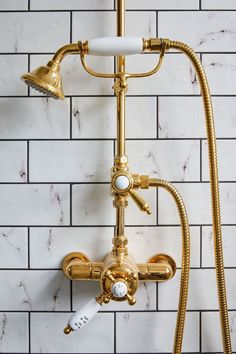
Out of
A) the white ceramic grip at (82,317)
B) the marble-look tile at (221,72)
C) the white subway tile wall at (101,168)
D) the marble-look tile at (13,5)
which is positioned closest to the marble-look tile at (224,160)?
the white subway tile wall at (101,168)

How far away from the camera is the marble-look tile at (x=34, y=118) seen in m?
0.74

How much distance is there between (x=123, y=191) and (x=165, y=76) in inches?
10.5

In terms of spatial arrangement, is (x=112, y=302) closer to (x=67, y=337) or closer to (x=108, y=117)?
(x=67, y=337)

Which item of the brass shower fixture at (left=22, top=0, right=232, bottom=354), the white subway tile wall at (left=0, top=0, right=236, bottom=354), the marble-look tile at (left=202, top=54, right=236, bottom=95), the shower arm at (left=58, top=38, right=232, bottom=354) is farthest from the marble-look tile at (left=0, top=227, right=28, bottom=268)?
the marble-look tile at (left=202, top=54, right=236, bottom=95)

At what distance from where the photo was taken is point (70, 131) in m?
0.74

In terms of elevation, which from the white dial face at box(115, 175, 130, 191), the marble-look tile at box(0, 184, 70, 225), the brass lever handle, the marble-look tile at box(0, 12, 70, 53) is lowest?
the brass lever handle

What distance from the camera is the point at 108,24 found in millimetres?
A: 733

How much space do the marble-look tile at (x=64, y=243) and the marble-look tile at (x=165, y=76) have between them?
0.30 metres

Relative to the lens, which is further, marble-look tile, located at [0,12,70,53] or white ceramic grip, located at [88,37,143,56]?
marble-look tile, located at [0,12,70,53]

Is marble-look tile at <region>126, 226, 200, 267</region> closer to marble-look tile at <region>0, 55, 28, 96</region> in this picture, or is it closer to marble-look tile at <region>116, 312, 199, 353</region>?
marble-look tile at <region>116, 312, 199, 353</region>

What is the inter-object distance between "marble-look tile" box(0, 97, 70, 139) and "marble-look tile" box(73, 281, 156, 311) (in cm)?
32

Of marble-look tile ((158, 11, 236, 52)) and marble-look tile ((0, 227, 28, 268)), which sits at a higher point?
marble-look tile ((158, 11, 236, 52))

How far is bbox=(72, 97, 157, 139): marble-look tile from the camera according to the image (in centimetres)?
74

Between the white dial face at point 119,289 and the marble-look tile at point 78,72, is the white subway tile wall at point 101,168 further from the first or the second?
the white dial face at point 119,289
